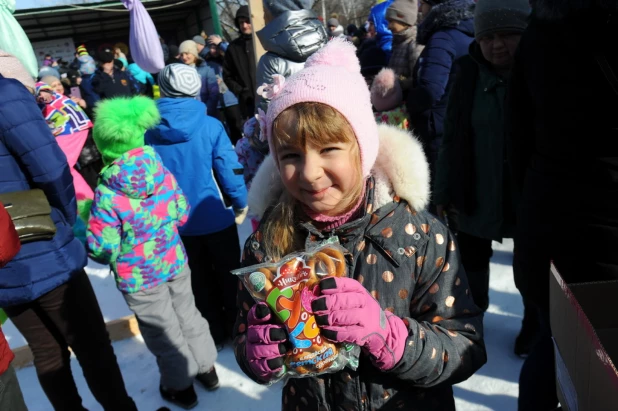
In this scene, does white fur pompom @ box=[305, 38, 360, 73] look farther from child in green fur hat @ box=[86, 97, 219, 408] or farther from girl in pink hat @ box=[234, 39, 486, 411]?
child in green fur hat @ box=[86, 97, 219, 408]

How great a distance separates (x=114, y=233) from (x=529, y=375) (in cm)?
200

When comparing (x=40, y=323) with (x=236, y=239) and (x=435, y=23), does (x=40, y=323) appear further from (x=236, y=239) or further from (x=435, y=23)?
(x=435, y=23)

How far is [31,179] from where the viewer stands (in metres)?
1.94

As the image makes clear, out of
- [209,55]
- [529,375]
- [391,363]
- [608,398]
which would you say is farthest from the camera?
[209,55]

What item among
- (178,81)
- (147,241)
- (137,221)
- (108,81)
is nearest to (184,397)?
(147,241)

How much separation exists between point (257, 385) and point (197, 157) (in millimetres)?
1454

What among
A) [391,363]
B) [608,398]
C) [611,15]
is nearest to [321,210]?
[391,363]

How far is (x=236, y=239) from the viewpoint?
3.00 metres

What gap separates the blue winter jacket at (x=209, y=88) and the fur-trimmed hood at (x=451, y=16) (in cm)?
483

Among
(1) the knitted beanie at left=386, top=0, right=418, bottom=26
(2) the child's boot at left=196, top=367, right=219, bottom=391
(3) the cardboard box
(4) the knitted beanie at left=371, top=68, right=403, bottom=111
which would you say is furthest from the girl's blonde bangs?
(1) the knitted beanie at left=386, top=0, right=418, bottom=26

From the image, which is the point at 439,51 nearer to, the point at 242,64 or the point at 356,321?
the point at 356,321

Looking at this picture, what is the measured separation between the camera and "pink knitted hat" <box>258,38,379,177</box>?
1.14 metres

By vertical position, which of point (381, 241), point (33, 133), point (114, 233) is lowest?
point (114, 233)

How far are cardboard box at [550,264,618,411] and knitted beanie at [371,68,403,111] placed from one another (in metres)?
2.91
